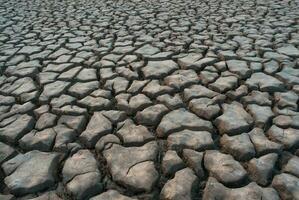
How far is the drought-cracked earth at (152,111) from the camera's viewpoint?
1.80 m

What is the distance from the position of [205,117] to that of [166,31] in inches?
80.9

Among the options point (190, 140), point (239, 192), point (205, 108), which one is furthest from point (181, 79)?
point (239, 192)

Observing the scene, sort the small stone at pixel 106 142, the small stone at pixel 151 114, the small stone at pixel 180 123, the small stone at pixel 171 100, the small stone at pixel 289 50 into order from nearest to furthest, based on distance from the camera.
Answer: the small stone at pixel 106 142, the small stone at pixel 180 123, the small stone at pixel 151 114, the small stone at pixel 171 100, the small stone at pixel 289 50

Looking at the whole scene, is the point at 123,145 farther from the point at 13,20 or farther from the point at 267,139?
the point at 13,20

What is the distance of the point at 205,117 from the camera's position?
2.32m

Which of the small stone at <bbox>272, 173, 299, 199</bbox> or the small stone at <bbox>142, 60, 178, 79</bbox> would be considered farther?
the small stone at <bbox>142, 60, 178, 79</bbox>

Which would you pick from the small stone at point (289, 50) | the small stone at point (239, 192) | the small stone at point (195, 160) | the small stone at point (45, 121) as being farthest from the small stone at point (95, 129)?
the small stone at point (289, 50)

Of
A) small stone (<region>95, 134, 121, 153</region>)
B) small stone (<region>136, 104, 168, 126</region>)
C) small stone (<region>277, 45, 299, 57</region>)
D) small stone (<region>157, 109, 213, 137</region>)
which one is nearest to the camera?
small stone (<region>95, 134, 121, 153</region>)

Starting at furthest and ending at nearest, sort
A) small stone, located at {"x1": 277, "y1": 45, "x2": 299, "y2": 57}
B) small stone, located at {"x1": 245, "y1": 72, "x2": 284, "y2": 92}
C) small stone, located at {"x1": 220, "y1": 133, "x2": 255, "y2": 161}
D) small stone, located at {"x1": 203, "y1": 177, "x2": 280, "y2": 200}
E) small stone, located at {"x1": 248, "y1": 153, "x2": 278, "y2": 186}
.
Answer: small stone, located at {"x1": 277, "y1": 45, "x2": 299, "y2": 57} < small stone, located at {"x1": 245, "y1": 72, "x2": 284, "y2": 92} < small stone, located at {"x1": 220, "y1": 133, "x2": 255, "y2": 161} < small stone, located at {"x1": 248, "y1": 153, "x2": 278, "y2": 186} < small stone, located at {"x1": 203, "y1": 177, "x2": 280, "y2": 200}

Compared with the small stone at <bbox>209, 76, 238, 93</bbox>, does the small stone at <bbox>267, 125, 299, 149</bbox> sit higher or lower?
higher

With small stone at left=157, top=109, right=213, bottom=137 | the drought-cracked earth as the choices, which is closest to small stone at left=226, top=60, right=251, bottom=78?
the drought-cracked earth

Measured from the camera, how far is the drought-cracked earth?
1.80m

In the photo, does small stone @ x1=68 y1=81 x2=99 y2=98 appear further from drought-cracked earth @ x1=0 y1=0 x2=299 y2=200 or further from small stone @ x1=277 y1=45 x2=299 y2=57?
small stone @ x1=277 y1=45 x2=299 y2=57

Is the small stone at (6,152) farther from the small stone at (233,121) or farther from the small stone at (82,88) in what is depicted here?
the small stone at (233,121)
